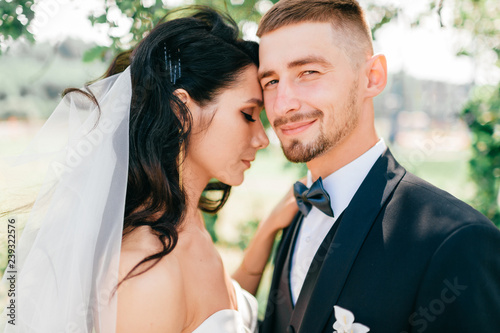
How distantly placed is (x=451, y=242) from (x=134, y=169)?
1.50m

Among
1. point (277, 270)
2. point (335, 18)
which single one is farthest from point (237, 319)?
point (335, 18)

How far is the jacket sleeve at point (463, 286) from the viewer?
1.51 m

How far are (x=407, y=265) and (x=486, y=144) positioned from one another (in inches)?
105

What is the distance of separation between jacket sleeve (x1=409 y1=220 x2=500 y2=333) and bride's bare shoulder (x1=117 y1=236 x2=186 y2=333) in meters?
1.00

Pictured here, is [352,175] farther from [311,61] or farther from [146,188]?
[146,188]

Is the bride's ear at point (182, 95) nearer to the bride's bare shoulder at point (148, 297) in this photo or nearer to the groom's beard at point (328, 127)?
the groom's beard at point (328, 127)

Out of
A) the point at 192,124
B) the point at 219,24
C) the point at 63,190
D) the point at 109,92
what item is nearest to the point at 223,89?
the point at 192,124

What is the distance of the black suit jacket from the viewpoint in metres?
1.53

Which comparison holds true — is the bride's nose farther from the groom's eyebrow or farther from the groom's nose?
the groom's eyebrow

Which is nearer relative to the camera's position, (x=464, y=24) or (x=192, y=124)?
(x=192, y=124)

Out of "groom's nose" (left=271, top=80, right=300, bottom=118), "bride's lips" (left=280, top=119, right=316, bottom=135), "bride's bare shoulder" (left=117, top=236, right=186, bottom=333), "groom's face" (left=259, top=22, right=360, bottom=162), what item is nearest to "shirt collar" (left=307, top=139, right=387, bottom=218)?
"groom's face" (left=259, top=22, right=360, bottom=162)

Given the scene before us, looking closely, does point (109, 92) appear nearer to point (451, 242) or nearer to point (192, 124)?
point (192, 124)

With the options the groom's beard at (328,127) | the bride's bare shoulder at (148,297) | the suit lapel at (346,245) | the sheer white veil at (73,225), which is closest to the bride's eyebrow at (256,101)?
the groom's beard at (328,127)

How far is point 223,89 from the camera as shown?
7.27ft
